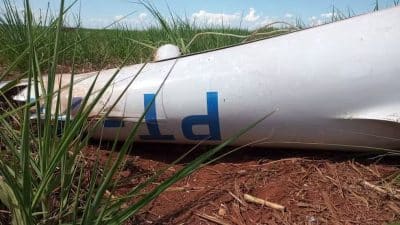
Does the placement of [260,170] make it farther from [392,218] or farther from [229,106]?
[392,218]

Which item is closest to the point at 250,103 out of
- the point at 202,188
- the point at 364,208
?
the point at 202,188

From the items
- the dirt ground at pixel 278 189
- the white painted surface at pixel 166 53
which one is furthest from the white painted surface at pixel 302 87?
the white painted surface at pixel 166 53

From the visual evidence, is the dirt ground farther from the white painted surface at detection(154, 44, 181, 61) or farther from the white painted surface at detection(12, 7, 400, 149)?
the white painted surface at detection(154, 44, 181, 61)

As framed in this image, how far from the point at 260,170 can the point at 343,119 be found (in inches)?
14.7

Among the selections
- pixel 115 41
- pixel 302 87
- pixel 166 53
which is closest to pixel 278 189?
pixel 302 87

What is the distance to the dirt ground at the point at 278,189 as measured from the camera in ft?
4.67

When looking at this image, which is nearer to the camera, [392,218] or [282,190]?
[392,218]

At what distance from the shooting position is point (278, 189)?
1586 mm

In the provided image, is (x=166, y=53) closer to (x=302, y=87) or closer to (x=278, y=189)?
(x=302, y=87)

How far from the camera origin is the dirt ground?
1.42 metres

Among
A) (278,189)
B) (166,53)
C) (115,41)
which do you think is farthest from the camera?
(115,41)

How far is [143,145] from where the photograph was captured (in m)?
2.04

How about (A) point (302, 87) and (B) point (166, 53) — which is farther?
(B) point (166, 53)

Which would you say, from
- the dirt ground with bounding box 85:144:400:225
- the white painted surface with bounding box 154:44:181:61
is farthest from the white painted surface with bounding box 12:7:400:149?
the white painted surface with bounding box 154:44:181:61
